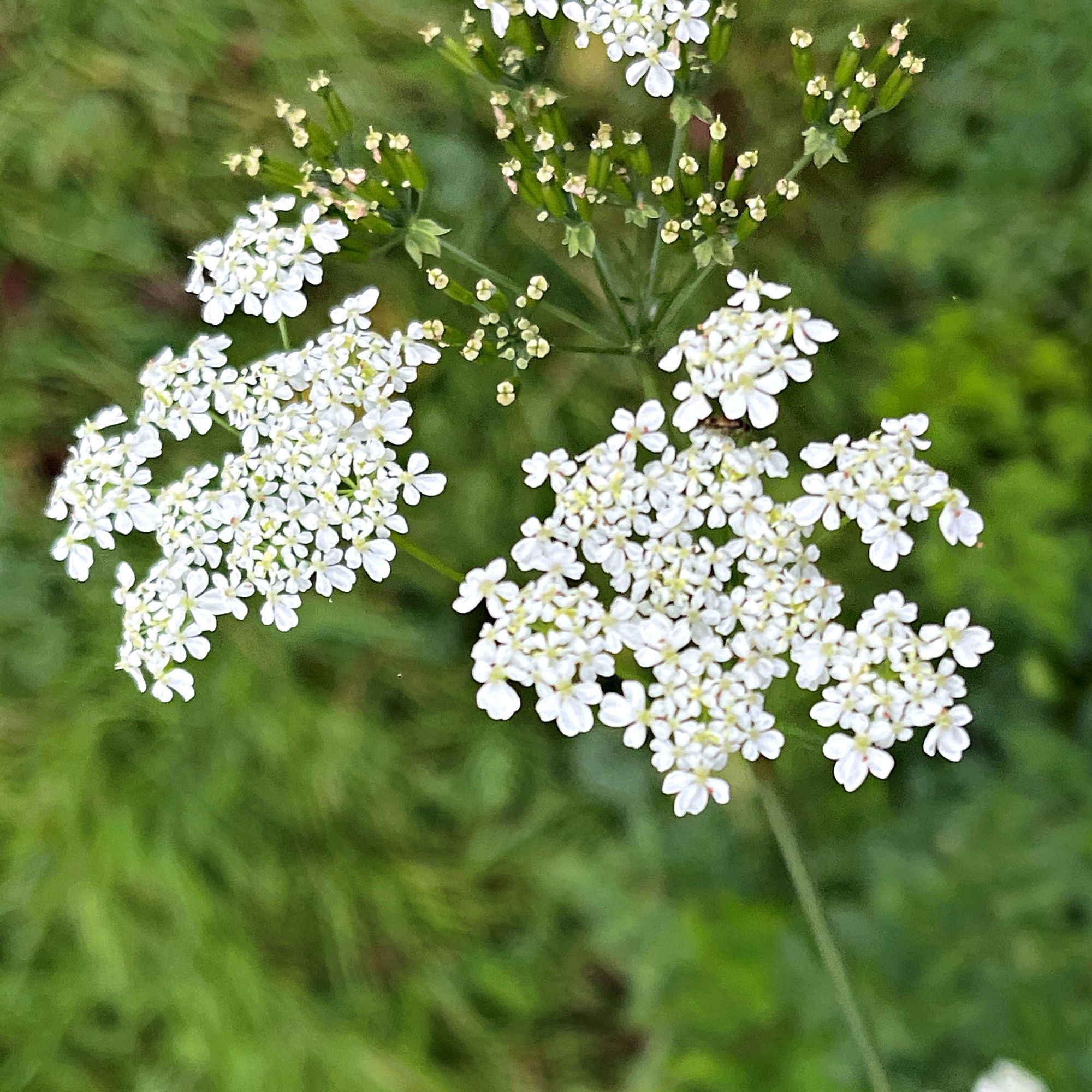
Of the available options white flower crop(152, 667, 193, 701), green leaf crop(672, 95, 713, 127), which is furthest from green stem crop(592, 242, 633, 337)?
white flower crop(152, 667, 193, 701)

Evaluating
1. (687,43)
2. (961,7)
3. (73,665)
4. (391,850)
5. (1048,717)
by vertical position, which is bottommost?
(391,850)

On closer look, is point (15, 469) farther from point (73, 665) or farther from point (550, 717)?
point (550, 717)

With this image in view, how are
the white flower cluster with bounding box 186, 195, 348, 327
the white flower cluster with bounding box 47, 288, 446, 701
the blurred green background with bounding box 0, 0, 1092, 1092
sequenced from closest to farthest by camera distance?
the white flower cluster with bounding box 47, 288, 446, 701 → the white flower cluster with bounding box 186, 195, 348, 327 → the blurred green background with bounding box 0, 0, 1092, 1092

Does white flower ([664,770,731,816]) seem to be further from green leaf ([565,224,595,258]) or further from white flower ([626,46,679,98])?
white flower ([626,46,679,98])

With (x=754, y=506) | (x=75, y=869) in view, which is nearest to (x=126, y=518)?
(x=754, y=506)

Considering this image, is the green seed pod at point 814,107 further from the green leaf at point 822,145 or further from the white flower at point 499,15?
the white flower at point 499,15

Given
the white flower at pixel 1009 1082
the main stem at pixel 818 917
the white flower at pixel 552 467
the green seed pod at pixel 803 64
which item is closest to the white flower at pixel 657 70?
the green seed pod at pixel 803 64
